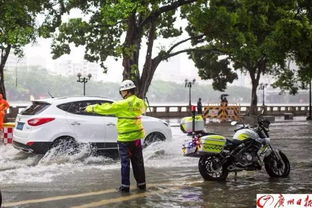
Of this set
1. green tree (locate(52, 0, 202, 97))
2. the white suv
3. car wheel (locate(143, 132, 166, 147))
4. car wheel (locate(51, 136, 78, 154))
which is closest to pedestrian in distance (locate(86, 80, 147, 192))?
the white suv

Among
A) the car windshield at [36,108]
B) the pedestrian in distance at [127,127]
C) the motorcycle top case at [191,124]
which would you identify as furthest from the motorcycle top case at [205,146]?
the car windshield at [36,108]

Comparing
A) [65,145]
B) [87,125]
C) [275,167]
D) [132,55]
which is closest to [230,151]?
[275,167]

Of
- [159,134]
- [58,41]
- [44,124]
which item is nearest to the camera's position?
[44,124]

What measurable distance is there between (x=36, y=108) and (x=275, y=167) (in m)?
5.64

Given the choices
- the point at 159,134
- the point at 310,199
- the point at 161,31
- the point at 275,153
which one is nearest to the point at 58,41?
the point at 161,31

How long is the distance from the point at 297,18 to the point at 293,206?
65.1ft

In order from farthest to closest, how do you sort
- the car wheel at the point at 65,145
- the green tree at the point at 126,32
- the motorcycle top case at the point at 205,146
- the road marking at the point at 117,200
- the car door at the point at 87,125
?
the green tree at the point at 126,32 < the car door at the point at 87,125 < the car wheel at the point at 65,145 < the motorcycle top case at the point at 205,146 < the road marking at the point at 117,200

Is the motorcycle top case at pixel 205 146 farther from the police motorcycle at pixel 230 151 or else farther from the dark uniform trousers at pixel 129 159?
the dark uniform trousers at pixel 129 159

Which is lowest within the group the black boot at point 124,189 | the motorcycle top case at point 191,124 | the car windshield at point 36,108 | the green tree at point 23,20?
the black boot at point 124,189

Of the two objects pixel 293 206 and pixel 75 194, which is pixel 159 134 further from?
pixel 293 206

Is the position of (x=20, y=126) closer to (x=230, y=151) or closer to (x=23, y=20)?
(x=230, y=151)

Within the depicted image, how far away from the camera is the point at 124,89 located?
24.9ft

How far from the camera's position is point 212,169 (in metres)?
8.61

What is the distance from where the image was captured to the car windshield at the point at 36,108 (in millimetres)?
10907
